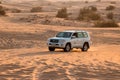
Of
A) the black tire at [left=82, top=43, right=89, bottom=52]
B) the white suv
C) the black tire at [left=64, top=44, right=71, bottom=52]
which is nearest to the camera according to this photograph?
the white suv

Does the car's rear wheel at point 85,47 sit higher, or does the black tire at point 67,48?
the black tire at point 67,48

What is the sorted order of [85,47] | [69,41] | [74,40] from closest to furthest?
[69,41] → [74,40] → [85,47]

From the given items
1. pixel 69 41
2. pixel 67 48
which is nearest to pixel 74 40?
pixel 69 41

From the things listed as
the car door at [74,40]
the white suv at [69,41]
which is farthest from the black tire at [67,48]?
the car door at [74,40]

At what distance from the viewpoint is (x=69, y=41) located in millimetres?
29781

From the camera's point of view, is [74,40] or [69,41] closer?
[69,41]

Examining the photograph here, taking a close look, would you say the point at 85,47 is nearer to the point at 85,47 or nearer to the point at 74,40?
the point at 85,47

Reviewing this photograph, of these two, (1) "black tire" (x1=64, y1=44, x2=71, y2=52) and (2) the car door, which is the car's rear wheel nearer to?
(2) the car door

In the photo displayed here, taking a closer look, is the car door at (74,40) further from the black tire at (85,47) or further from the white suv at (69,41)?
the black tire at (85,47)

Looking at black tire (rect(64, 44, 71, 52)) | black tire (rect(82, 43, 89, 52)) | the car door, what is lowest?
black tire (rect(82, 43, 89, 52))

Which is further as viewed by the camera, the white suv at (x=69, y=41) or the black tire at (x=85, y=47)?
the black tire at (x=85, y=47)

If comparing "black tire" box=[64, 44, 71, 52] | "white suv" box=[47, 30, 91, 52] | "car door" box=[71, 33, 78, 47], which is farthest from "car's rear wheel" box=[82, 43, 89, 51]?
"black tire" box=[64, 44, 71, 52]

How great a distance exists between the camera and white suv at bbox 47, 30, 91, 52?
29.5m

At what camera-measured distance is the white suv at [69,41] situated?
2947 centimetres
